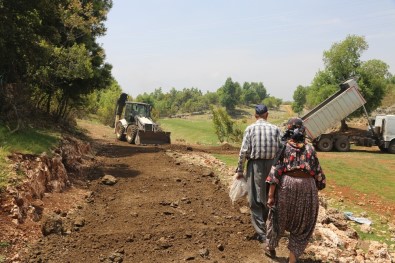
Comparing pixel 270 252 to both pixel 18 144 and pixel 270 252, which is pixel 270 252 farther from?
pixel 18 144

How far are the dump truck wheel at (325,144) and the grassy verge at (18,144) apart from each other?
17.2 meters

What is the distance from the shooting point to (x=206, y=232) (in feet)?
18.3

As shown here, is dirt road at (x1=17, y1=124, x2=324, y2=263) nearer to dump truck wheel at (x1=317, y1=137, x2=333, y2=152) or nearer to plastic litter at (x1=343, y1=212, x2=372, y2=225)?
plastic litter at (x1=343, y1=212, x2=372, y2=225)

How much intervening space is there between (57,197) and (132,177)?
2858 mm

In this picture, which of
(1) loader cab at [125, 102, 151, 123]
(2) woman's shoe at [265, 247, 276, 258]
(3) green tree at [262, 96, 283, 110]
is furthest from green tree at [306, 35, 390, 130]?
(3) green tree at [262, 96, 283, 110]

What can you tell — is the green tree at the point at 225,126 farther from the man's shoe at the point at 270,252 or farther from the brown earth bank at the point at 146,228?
the man's shoe at the point at 270,252

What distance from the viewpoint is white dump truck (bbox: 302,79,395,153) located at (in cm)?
1994

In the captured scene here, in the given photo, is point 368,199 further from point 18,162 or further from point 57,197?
point 18,162

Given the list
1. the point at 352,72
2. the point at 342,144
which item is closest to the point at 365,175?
the point at 342,144

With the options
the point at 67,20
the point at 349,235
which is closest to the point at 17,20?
the point at 67,20

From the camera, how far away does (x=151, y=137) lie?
18.7 m

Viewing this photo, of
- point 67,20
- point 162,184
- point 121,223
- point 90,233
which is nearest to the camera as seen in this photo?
point 90,233

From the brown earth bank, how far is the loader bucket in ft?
30.6

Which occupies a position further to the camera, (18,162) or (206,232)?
(18,162)
